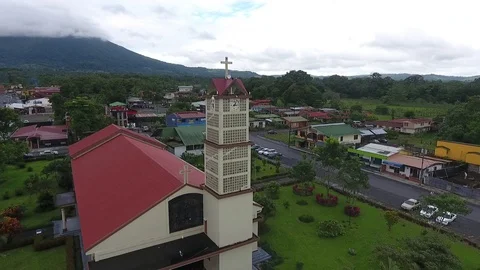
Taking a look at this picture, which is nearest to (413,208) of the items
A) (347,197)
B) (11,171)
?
(347,197)

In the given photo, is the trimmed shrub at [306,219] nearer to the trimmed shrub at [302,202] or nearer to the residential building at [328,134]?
the trimmed shrub at [302,202]

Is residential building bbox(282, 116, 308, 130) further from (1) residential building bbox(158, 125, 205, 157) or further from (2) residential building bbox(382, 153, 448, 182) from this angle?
(2) residential building bbox(382, 153, 448, 182)

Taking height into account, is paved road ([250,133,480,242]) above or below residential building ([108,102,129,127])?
below

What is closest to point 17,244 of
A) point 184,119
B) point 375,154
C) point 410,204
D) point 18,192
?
point 18,192

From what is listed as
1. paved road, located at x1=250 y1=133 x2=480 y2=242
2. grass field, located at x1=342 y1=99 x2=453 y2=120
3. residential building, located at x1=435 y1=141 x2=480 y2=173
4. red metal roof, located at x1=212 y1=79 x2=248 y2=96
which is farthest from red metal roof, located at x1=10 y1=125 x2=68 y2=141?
grass field, located at x1=342 y1=99 x2=453 y2=120

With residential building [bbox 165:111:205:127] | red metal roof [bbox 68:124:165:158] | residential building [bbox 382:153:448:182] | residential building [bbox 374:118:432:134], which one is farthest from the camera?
residential building [bbox 374:118:432:134]

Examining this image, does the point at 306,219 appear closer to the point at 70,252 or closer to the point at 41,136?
the point at 70,252

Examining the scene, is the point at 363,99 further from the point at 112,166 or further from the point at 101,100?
the point at 112,166
